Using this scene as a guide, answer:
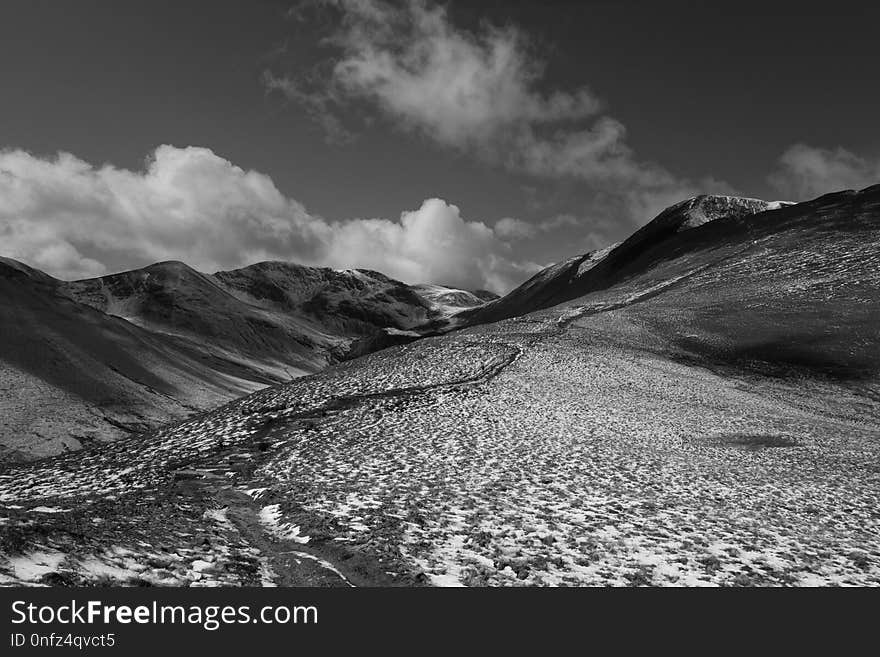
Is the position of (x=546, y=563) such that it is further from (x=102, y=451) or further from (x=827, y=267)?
(x=827, y=267)

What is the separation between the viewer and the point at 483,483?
16.2 m

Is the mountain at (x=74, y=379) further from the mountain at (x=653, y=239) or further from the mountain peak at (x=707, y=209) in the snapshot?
the mountain peak at (x=707, y=209)

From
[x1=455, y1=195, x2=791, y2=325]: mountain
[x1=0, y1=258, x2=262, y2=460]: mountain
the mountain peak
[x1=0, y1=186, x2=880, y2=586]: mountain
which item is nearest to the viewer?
[x1=0, y1=186, x2=880, y2=586]: mountain

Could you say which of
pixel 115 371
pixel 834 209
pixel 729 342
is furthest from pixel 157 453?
pixel 834 209

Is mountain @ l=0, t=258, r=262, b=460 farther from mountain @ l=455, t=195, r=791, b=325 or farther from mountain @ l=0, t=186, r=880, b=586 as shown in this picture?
mountain @ l=455, t=195, r=791, b=325

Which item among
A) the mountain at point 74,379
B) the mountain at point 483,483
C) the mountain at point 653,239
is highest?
the mountain at point 653,239

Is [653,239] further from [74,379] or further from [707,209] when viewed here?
[74,379]

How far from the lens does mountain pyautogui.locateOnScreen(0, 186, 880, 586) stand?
31.7 feet

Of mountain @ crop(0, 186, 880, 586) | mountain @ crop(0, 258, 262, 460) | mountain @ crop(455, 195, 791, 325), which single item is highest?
mountain @ crop(455, 195, 791, 325)

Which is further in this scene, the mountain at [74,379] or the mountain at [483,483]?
the mountain at [74,379]

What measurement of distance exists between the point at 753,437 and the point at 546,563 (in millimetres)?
25021

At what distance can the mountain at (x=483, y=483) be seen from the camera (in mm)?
9672

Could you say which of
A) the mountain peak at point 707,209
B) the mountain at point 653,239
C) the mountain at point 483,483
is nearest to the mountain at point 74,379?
the mountain at point 483,483

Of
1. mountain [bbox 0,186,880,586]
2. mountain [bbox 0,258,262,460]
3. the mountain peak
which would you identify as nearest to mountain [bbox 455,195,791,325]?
the mountain peak
